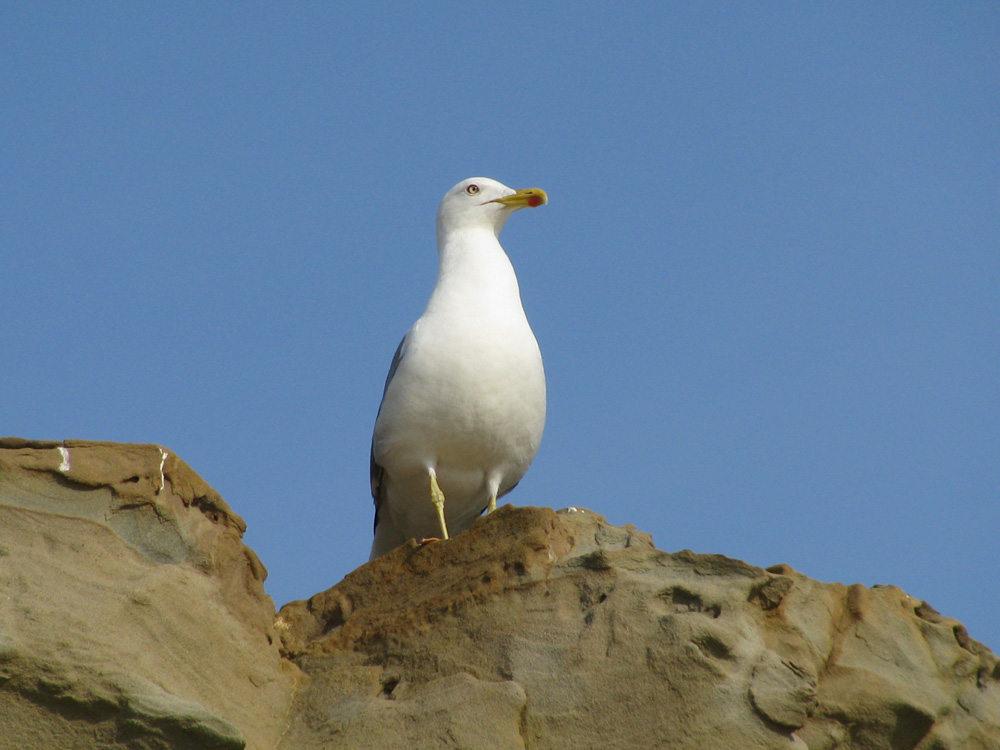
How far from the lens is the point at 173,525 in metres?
6.84

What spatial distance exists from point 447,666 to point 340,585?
4.27ft

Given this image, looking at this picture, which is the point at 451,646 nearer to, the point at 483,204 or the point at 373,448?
the point at 373,448

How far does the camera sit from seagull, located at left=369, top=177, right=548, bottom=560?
9.20 metres

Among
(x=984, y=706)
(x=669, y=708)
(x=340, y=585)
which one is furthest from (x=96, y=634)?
(x=984, y=706)

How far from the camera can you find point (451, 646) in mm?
6945

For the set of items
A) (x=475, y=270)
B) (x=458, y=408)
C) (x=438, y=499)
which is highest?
(x=475, y=270)

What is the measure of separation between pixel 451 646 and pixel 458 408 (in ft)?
8.40

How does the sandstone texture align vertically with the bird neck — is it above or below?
below

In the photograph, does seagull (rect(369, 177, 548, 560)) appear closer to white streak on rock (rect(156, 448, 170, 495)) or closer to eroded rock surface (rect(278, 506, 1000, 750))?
eroded rock surface (rect(278, 506, 1000, 750))

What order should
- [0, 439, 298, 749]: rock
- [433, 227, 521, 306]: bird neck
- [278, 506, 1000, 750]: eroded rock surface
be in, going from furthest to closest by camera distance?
1. [433, 227, 521, 306]: bird neck
2. [278, 506, 1000, 750]: eroded rock surface
3. [0, 439, 298, 749]: rock

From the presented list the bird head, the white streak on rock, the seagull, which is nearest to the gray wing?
the seagull

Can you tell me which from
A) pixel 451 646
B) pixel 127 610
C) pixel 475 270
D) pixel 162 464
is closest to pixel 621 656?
pixel 451 646

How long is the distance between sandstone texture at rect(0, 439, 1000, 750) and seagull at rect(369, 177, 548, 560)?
177 centimetres

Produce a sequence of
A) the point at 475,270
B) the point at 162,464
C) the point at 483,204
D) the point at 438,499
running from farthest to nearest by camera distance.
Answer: the point at 483,204
the point at 475,270
the point at 438,499
the point at 162,464
